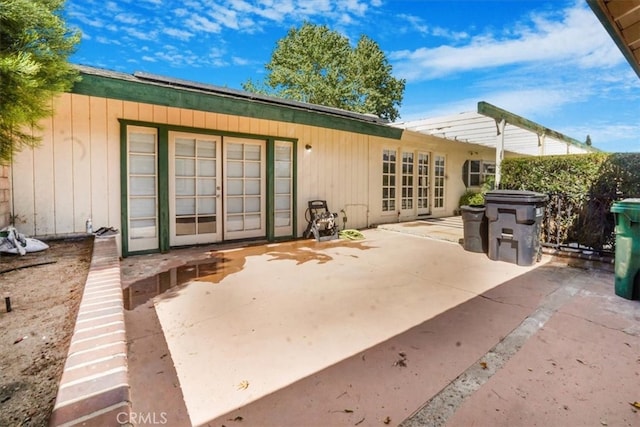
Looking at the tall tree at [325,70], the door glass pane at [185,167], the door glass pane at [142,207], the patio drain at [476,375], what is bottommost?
the patio drain at [476,375]

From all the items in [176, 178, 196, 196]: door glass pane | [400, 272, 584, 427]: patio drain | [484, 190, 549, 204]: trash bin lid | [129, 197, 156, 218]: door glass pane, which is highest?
[176, 178, 196, 196]: door glass pane

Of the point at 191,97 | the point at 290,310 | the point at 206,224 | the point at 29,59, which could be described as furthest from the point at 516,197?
the point at 29,59

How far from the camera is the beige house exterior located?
13.9ft

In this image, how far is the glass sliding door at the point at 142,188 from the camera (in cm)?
487

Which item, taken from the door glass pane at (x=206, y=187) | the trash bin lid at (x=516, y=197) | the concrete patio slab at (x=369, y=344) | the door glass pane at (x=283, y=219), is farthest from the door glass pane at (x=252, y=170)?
the trash bin lid at (x=516, y=197)

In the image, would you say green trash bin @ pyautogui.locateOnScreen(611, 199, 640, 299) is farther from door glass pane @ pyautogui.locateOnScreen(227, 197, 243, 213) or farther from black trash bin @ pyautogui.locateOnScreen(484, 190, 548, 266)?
door glass pane @ pyautogui.locateOnScreen(227, 197, 243, 213)

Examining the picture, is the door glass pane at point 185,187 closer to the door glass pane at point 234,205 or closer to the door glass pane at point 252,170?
the door glass pane at point 234,205

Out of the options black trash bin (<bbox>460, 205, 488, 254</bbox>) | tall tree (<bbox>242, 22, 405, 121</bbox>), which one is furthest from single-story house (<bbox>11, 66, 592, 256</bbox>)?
tall tree (<bbox>242, 22, 405, 121</bbox>)

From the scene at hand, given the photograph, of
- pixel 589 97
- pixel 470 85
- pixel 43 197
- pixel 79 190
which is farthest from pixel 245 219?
pixel 589 97

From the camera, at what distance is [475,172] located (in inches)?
446

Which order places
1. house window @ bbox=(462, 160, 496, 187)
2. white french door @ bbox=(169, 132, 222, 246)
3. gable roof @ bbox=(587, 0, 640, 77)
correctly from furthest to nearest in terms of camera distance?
house window @ bbox=(462, 160, 496, 187)
white french door @ bbox=(169, 132, 222, 246)
gable roof @ bbox=(587, 0, 640, 77)

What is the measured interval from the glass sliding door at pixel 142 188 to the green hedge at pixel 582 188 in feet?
20.3

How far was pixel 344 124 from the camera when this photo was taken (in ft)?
20.2

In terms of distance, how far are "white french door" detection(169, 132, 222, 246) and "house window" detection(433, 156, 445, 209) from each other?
271 inches
